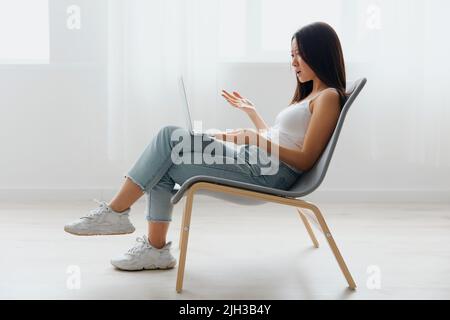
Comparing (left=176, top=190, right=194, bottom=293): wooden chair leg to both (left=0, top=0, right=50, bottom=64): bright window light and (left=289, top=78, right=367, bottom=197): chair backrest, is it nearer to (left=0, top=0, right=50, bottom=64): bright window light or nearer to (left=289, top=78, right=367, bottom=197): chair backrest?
(left=289, top=78, right=367, bottom=197): chair backrest

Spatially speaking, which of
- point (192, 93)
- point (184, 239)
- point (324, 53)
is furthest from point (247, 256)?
point (192, 93)

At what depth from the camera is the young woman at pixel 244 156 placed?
1.83 meters

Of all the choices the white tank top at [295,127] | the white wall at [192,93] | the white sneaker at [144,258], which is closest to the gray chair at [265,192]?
the white tank top at [295,127]

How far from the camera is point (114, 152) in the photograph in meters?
3.46

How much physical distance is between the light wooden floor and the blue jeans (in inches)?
11.4

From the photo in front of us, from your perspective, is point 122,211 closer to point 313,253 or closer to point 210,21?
point 313,253

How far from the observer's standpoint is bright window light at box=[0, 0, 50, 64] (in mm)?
3539

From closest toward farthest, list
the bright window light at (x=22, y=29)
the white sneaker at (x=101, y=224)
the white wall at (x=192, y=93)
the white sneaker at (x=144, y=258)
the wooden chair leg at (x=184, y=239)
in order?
the wooden chair leg at (x=184, y=239), the white sneaker at (x=101, y=224), the white sneaker at (x=144, y=258), the white wall at (x=192, y=93), the bright window light at (x=22, y=29)

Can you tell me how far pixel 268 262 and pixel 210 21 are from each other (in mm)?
1790

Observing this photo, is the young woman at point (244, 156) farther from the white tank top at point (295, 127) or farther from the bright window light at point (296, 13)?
the bright window light at point (296, 13)

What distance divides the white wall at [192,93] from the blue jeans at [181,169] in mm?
1589

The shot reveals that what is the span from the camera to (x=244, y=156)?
1918 millimetres

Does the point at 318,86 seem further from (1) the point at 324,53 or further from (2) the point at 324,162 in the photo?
(2) the point at 324,162

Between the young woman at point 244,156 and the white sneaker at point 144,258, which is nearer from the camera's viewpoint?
the young woman at point 244,156
